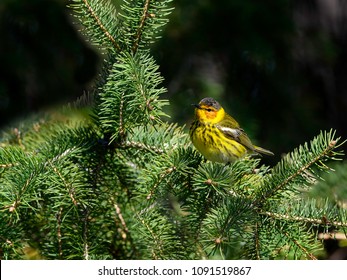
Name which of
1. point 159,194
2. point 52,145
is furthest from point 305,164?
point 52,145

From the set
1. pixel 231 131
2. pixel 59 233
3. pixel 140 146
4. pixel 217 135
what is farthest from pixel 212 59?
pixel 59 233

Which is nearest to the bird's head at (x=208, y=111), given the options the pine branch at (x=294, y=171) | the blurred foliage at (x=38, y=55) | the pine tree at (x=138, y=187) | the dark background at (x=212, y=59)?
the pine tree at (x=138, y=187)

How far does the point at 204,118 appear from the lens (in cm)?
289

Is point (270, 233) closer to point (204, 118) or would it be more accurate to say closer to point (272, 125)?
point (204, 118)

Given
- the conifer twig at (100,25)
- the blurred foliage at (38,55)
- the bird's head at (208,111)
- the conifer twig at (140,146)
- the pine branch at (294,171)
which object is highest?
the conifer twig at (100,25)

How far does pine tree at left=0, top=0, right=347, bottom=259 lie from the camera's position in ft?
6.61

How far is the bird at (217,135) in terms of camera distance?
2602 millimetres

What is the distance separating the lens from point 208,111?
2.92 m

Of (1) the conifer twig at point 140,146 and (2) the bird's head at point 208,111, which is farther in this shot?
(2) the bird's head at point 208,111

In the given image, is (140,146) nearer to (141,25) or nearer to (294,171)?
(141,25)

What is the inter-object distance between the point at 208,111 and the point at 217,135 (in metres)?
→ 0.13

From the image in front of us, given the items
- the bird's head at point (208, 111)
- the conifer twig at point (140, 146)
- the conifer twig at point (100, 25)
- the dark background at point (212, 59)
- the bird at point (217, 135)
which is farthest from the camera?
the dark background at point (212, 59)

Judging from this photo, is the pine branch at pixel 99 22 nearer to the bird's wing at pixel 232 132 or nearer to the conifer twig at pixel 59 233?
the conifer twig at pixel 59 233

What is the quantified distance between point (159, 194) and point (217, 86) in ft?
6.73
